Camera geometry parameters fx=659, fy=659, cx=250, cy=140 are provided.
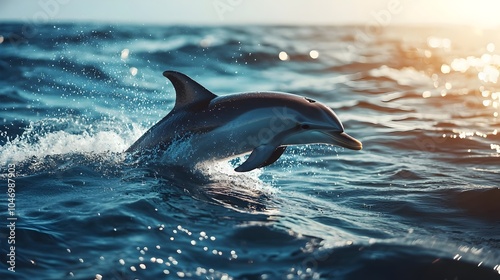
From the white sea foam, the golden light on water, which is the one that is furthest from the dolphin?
the golden light on water

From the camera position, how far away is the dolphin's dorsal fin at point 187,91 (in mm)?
7766

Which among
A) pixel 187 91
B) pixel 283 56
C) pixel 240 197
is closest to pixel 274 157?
pixel 240 197

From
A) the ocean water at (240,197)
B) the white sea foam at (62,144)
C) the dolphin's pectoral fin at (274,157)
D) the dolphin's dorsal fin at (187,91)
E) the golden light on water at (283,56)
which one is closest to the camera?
the ocean water at (240,197)

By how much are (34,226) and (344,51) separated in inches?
1072

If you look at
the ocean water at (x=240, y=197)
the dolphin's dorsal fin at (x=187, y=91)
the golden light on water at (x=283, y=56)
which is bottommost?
the ocean water at (x=240, y=197)

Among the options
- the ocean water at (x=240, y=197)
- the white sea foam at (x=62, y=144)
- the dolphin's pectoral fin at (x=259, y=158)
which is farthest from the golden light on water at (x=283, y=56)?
the dolphin's pectoral fin at (x=259, y=158)

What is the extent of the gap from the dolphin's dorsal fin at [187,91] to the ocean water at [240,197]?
60cm

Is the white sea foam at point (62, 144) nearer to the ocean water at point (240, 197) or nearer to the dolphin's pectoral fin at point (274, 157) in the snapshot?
the ocean water at point (240, 197)

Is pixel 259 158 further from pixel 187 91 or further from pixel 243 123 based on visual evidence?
pixel 187 91

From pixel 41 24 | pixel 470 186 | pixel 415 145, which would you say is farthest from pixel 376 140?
pixel 41 24

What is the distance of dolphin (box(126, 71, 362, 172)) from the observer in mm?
7695

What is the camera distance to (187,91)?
782cm

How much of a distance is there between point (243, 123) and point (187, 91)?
2.55 ft

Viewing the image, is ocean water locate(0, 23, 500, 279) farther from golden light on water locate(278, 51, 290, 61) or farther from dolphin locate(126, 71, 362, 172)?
golden light on water locate(278, 51, 290, 61)
